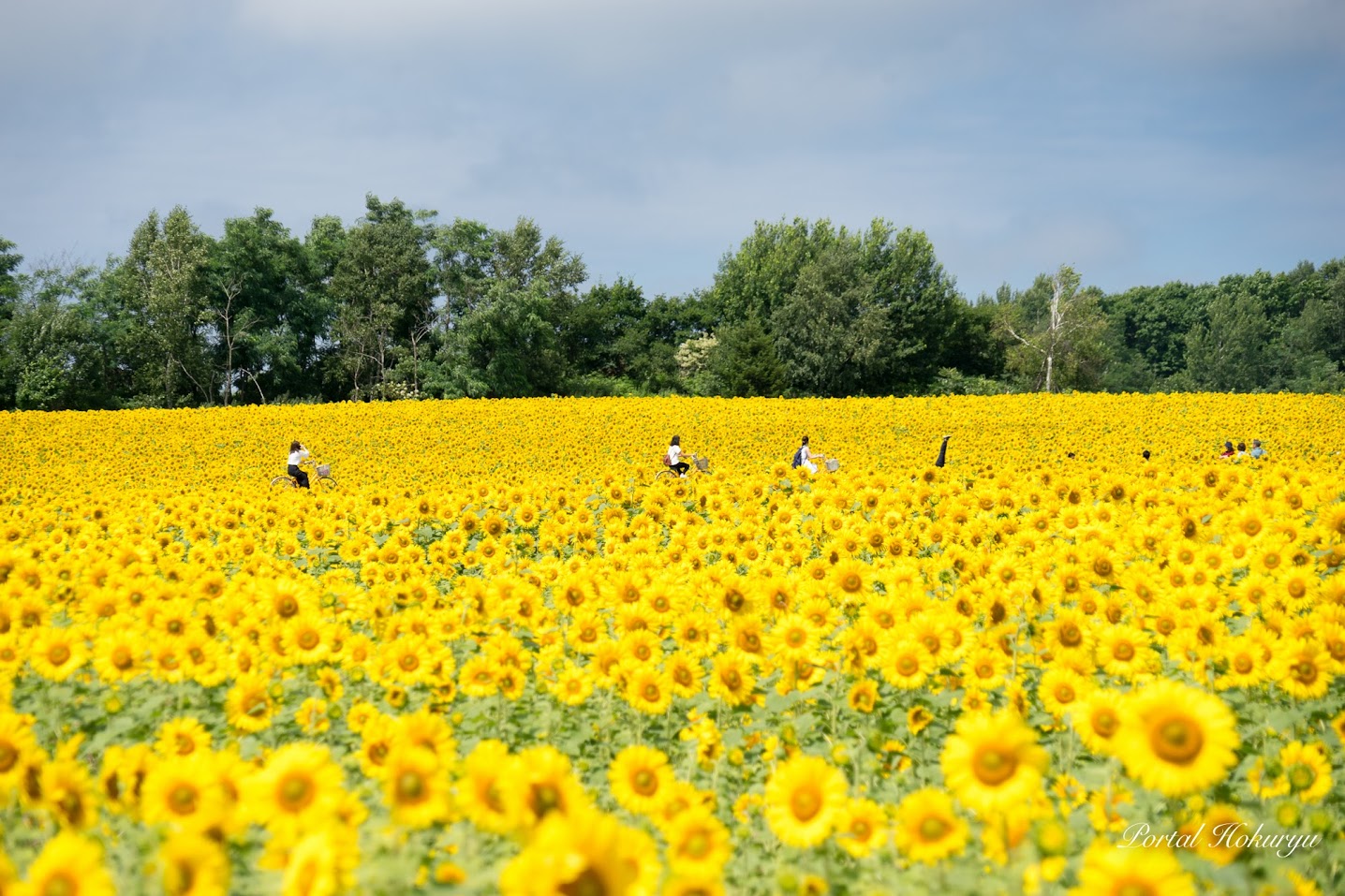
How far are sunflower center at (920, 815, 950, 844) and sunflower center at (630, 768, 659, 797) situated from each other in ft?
3.15

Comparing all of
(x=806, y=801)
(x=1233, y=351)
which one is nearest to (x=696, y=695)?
(x=806, y=801)

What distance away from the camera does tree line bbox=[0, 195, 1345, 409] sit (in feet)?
167

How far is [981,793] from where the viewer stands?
2.67 m

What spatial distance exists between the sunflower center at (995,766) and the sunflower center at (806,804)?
0.57m

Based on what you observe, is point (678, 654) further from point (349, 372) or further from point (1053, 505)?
point (349, 372)

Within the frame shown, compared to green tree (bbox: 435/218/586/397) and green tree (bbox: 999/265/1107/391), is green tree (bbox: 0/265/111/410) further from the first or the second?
green tree (bbox: 999/265/1107/391)

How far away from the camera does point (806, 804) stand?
2.88 metres

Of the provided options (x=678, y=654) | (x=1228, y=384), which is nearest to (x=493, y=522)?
(x=678, y=654)

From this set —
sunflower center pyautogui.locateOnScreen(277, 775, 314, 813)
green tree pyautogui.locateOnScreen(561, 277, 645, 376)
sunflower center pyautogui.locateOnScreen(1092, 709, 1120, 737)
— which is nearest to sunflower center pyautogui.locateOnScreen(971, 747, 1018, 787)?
sunflower center pyautogui.locateOnScreen(1092, 709, 1120, 737)

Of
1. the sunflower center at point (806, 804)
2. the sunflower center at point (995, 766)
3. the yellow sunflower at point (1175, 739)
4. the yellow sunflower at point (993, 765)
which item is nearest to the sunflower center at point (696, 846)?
the sunflower center at point (806, 804)

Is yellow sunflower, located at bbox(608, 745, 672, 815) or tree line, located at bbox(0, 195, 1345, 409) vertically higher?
tree line, located at bbox(0, 195, 1345, 409)

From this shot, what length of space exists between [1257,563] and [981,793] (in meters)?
4.16

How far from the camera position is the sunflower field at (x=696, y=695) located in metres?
2.50

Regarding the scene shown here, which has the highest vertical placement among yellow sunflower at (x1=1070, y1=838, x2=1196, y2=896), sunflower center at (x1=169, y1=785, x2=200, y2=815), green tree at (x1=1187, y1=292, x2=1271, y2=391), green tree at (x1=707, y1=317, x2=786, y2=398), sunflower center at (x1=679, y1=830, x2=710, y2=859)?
green tree at (x1=1187, y1=292, x2=1271, y2=391)
